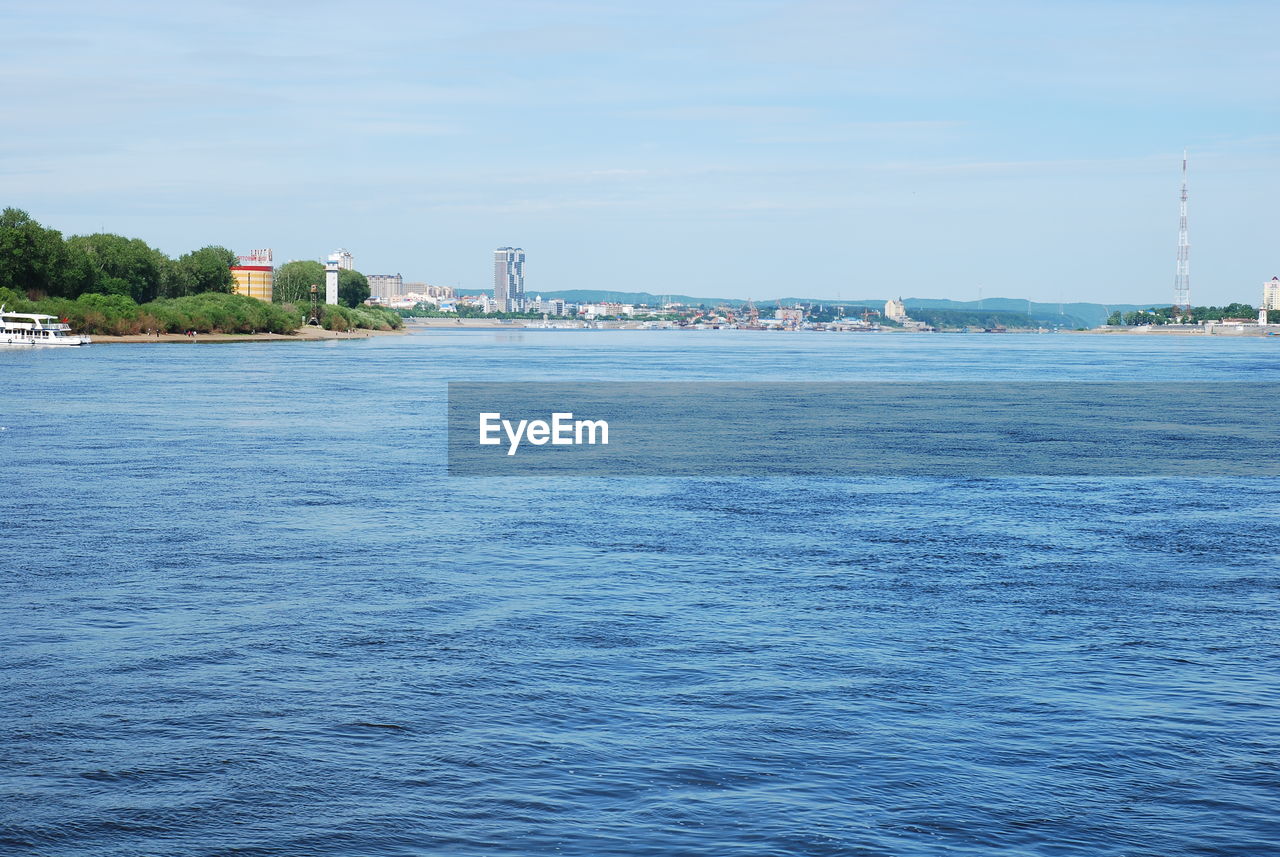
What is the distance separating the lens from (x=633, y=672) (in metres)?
17.3

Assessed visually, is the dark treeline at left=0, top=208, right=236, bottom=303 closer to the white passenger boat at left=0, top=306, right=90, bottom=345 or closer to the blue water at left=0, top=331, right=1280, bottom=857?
the white passenger boat at left=0, top=306, right=90, bottom=345

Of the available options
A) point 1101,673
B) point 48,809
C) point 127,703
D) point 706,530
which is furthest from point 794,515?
point 48,809

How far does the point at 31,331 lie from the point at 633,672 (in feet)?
500

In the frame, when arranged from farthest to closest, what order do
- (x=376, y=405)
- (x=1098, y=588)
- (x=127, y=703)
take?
(x=376, y=405)
(x=1098, y=588)
(x=127, y=703)

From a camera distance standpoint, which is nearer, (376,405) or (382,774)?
(382,774)

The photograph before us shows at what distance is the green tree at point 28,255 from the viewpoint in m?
164

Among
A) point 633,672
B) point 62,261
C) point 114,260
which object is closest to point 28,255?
point 62,261

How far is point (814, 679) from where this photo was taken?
1706cm

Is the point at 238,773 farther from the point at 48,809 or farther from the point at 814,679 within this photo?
the point at 814,679

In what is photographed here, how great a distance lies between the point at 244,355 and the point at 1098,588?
132727mm

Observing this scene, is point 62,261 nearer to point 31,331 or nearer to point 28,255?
point 28,255

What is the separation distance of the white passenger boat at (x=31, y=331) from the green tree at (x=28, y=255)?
8.13m

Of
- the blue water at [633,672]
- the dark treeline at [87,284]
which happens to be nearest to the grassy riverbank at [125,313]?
the dark treeline at [87,284]

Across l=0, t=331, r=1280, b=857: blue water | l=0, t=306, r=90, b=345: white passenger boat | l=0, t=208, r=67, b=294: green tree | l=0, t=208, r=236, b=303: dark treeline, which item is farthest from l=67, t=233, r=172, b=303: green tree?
l=0, t=331, r=1280, b=857: blue water
